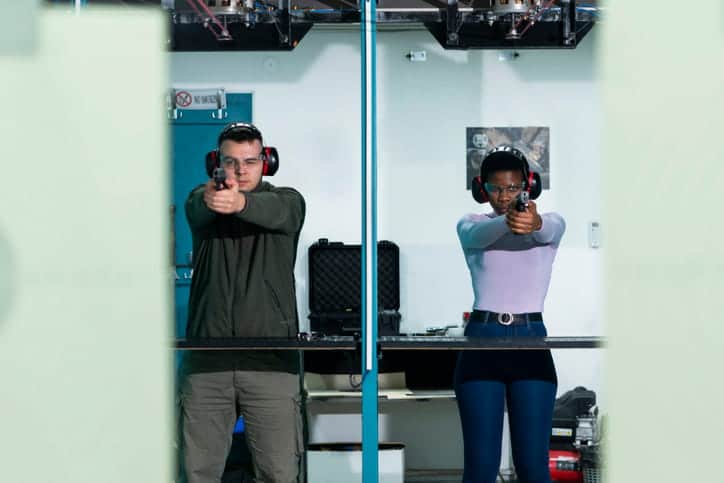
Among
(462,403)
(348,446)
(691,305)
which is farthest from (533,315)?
(348,446)

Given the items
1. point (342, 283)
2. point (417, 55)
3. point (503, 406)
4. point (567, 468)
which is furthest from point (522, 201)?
point (417, 55)

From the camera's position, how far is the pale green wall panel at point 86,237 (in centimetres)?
237

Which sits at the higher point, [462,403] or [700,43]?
[700,43]

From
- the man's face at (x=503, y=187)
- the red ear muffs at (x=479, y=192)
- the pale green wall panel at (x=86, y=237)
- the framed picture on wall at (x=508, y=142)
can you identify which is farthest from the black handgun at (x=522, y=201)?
the framed picture on wall at (x=508, y=142)

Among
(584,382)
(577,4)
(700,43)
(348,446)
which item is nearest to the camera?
(700,43)

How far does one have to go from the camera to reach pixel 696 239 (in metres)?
2.30

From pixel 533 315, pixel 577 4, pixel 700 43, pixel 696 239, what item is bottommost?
pixel 533 315

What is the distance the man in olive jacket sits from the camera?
3.39 m

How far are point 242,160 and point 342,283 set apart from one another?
2767mm

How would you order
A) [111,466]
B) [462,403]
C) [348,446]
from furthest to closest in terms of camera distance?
[348,446], [462,403], [111,466]

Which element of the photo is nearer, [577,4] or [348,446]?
[577,4]

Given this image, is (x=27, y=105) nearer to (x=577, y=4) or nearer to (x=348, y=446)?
(x=577, y=4)

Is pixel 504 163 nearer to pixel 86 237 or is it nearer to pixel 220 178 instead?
pixel 220 178

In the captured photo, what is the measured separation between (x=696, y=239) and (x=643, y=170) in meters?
0.18
